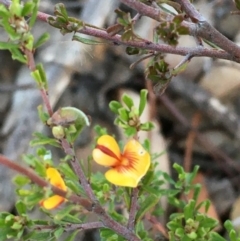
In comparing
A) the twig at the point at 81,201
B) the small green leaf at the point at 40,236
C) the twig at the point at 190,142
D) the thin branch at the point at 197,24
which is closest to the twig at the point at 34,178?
the twig at the point at 81,201

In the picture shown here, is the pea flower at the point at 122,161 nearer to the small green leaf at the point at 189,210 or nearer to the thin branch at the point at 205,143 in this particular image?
the small green leaf at the point at 189,210

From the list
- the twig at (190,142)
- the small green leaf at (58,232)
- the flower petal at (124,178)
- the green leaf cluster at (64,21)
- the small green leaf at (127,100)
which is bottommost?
the twig at (190,142)

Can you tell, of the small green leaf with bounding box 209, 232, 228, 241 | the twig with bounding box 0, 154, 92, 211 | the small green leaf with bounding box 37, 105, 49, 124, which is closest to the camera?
the twig with bounding box 0, 154, 92, 211

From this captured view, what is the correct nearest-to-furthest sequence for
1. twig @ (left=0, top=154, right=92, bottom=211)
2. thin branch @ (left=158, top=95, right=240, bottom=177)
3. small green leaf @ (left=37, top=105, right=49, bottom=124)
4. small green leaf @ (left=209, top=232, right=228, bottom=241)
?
twig @ (left=0, top=154, right=92, bottom=211) → small green leaf @ (left=37, top=105, right=49, bottom=124) → small green leaf @ (left=209, top=232, right=228, bottom=241) → thin branch @ (left=158, top=95, right=240, bottom=177)

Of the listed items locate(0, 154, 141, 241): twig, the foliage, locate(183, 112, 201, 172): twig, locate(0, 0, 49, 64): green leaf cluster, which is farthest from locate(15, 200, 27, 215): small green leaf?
locate(183, 112, 201, 172): twig

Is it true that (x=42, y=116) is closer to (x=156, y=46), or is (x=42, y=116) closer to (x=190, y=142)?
(x=156, y=46)

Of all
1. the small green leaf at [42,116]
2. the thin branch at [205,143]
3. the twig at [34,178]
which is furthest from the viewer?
the thin branch at [205,143]

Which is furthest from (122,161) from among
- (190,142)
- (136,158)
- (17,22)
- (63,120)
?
(190,142)

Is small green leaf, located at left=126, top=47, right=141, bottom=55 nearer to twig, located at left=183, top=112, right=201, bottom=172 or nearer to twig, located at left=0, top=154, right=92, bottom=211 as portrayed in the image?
twig, located at left=0, top=154, right=92, bottom=211

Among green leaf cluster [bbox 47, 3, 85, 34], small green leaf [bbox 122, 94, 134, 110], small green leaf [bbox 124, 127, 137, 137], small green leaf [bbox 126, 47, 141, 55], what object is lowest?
small green leaf [bbox 124, 127, 137, 137]
